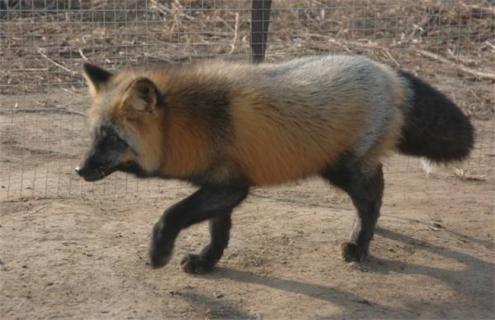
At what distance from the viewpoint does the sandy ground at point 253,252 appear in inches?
238

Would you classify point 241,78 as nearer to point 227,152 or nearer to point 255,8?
Answer: point 227,152

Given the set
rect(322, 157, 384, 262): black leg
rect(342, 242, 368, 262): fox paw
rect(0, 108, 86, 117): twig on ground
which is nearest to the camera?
rect(322, 157, 384, 262): black leg

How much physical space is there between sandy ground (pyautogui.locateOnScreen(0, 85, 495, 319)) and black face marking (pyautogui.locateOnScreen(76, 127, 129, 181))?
2.93 feet

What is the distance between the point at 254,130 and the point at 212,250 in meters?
1.07

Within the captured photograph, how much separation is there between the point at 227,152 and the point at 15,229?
2244 mm

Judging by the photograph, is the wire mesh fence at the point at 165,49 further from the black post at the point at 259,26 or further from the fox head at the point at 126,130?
the fox head at the point at 126,130

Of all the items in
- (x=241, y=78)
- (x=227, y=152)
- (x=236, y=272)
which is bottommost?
(x=236, y=272)

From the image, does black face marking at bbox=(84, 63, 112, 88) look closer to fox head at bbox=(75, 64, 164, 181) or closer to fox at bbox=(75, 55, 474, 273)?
fox at bbox=(75, 55, 474, 273)

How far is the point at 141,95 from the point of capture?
5.93m

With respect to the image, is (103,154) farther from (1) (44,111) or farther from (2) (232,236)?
(1) (44,111)

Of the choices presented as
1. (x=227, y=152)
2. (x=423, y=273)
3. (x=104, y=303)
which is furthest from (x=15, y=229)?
(x=423, y=273)

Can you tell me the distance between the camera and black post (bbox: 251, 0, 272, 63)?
9.40 metres

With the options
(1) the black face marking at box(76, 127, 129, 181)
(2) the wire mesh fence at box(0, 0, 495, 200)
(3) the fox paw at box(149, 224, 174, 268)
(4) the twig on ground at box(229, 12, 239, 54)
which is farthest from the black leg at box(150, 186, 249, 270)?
(4) the twig on ground at box(229, 12, 239, 54)

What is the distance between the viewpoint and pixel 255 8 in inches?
370
